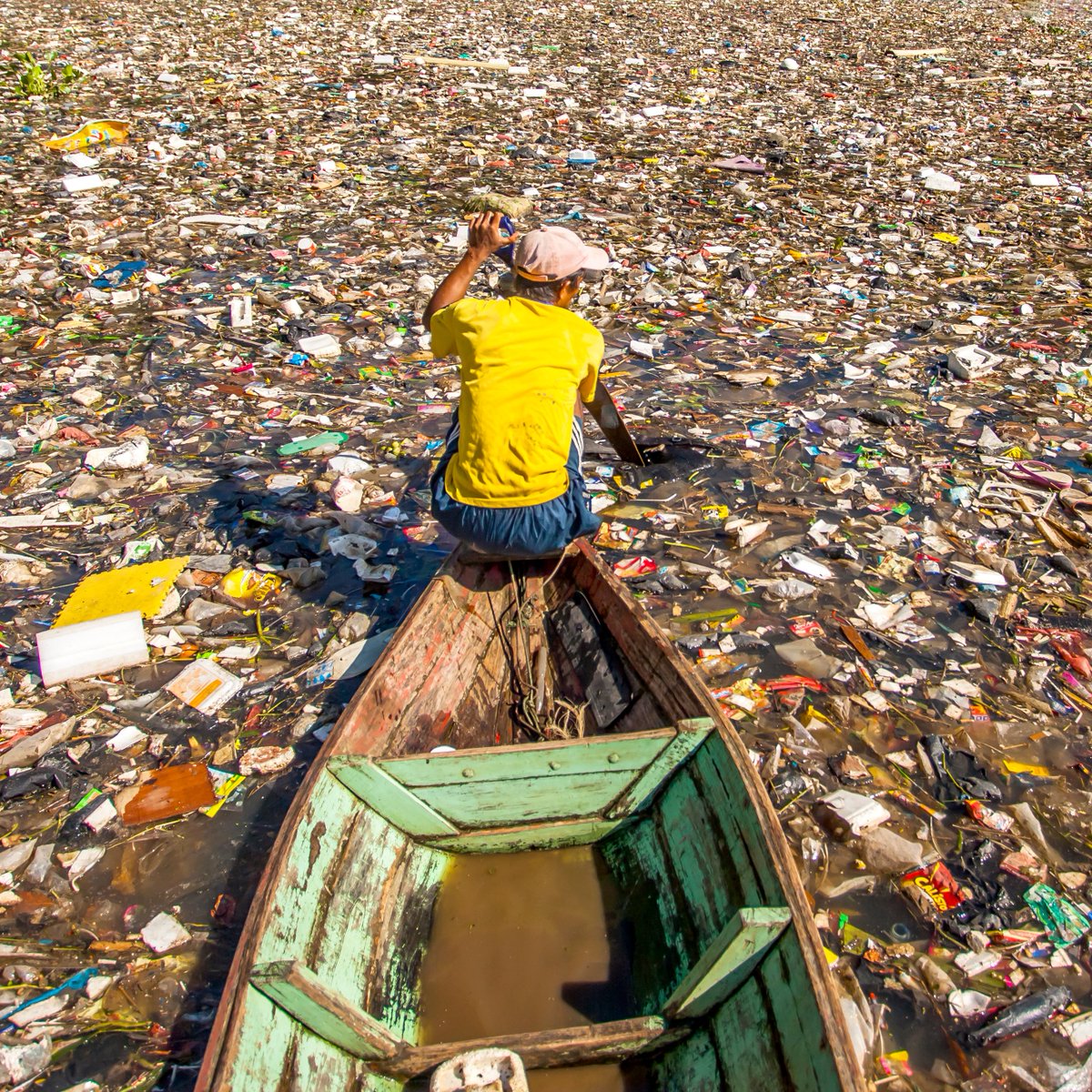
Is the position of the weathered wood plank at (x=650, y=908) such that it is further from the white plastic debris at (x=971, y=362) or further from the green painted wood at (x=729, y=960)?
the white plastic debris at (x=971, y=362)

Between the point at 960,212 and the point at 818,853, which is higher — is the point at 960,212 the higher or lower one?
the higher one

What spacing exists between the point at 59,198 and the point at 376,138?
3.75 meters

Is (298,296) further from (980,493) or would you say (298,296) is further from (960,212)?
(960,212)

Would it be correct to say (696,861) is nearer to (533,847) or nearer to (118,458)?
(533,847)

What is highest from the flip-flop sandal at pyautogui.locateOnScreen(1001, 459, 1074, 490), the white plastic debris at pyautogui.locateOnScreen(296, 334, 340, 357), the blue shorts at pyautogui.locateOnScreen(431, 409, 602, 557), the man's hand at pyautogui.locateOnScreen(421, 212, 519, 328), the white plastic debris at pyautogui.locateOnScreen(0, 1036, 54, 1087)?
the man's hand at pyautogui.locateOnScreen(421, 212, 519, 328)

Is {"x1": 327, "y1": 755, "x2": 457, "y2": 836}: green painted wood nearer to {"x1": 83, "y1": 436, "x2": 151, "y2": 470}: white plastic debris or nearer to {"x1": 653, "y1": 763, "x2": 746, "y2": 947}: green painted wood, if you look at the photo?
{"x1": 653, "y1": 763, "x2": 746, "y2": 947}: green painted wood

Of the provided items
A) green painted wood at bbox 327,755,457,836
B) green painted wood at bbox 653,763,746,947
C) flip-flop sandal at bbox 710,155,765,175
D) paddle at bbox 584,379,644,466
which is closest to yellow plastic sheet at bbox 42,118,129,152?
flip-flop sandal at bbox 710,155,765,175

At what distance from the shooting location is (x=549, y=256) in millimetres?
3094

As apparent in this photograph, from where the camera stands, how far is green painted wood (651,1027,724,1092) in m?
2.28

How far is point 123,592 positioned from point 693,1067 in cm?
336

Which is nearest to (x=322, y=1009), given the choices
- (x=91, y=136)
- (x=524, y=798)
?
(x=524, y=798)

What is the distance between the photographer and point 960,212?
9.12 metres

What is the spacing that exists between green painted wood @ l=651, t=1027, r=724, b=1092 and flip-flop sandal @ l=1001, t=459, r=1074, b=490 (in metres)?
4.13

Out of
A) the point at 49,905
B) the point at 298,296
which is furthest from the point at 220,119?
the point at 49,905
